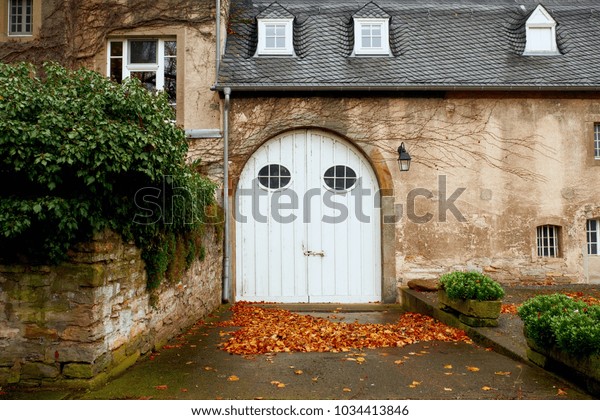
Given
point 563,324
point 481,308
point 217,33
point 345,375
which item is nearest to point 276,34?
point 217,33

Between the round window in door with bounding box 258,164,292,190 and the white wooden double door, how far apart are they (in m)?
0.02

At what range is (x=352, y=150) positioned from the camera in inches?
412

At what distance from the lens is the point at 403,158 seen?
9.82m

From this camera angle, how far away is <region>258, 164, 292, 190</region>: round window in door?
10.4 meters

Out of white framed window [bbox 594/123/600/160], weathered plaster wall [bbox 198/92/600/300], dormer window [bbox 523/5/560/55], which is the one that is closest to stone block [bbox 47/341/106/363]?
weathered plaster wall [bbox 198/92/600/300]

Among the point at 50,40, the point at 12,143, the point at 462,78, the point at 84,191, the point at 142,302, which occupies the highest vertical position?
the point at 50,40

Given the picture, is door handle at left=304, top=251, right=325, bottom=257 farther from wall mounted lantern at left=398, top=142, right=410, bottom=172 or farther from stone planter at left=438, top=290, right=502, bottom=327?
stone planter at left=438, top=290, right=502, bottom=327

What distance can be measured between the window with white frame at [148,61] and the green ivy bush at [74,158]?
5500 millimetres

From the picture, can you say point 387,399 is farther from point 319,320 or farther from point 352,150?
point 352,150

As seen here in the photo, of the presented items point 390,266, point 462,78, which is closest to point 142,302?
point 390,266

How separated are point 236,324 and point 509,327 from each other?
13.1 ft

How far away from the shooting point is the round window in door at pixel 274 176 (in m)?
10.4

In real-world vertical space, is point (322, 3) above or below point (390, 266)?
above

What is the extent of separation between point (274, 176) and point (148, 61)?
360 cm
